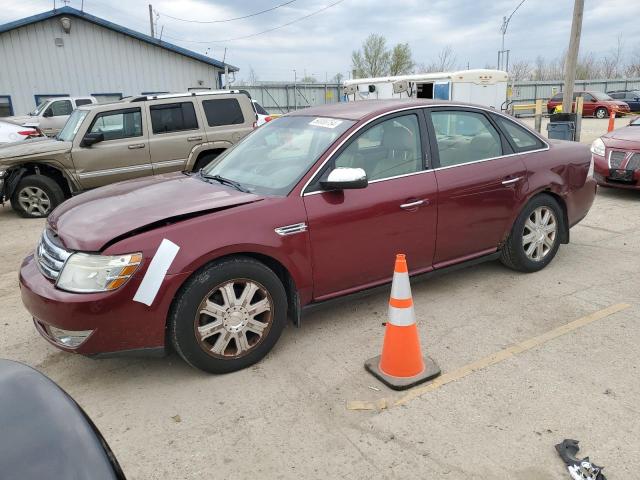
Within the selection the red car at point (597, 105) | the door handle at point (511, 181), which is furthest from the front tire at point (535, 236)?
the red car at point (597, 105)

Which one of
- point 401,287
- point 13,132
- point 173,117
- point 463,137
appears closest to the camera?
Answer: point 401,287

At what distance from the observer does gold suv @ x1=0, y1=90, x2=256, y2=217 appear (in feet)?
26.1

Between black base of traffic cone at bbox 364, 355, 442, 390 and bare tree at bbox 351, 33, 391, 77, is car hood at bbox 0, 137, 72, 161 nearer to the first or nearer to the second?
black base of traffic cone at bbox 364, 355, 442, 390

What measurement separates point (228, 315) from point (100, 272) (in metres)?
0.78

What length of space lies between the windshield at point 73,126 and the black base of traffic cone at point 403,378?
684 centimetres

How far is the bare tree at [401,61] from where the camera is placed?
46.1 metres

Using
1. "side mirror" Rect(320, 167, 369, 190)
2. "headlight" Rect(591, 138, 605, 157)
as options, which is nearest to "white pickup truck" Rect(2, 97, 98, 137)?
"headlight" Rect(591, 138, 605, 157)

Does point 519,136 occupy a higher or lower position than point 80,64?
lower

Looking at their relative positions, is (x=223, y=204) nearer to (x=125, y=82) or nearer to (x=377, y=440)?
(x=377, y=440)

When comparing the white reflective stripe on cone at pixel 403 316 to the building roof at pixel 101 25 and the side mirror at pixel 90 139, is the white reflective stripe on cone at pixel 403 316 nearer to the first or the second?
the side mirror at pixel 90 139

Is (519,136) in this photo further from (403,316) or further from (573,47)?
(573,47)

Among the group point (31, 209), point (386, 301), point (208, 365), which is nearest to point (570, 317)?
point (386, 301)

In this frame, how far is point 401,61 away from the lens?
46.4 meters

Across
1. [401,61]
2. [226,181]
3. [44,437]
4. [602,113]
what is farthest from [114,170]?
[401,61]
